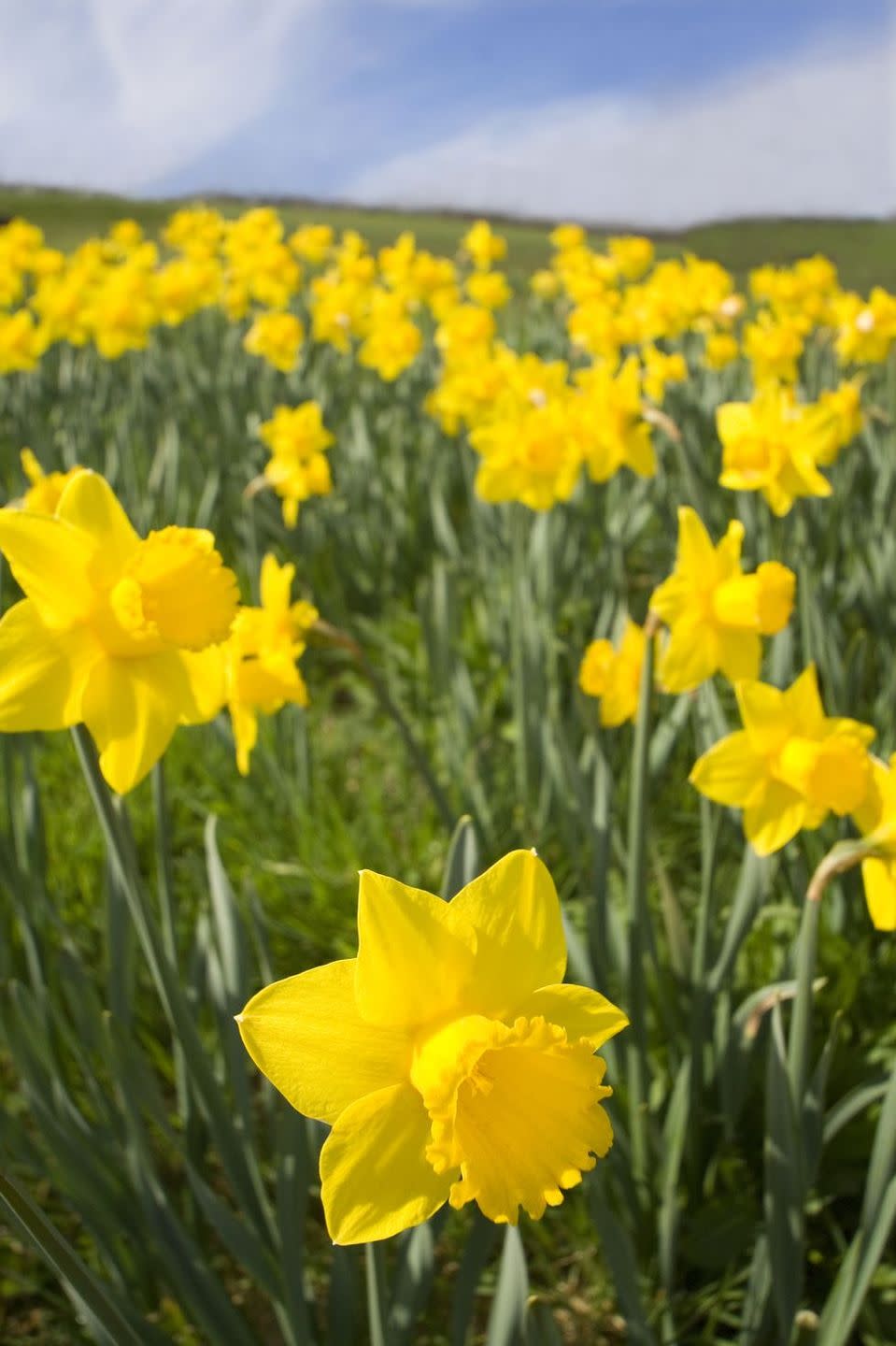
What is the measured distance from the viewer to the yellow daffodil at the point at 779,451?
1969mm

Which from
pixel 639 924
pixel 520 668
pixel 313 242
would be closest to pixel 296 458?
pixel 520 668

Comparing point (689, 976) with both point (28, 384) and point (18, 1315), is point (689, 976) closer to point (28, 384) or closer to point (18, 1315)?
point (18, 1315)

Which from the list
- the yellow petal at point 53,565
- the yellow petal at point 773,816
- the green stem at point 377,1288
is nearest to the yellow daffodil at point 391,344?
the yellow petal at point 773,816

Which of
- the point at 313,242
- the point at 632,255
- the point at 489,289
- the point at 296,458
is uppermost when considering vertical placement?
the point at 313,242

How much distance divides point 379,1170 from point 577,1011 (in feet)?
0.62

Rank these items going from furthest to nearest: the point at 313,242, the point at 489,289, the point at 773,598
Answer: the point at 313,242 < the point at 489,289 < the point at 773,598

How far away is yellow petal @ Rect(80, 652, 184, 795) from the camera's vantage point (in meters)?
1.08

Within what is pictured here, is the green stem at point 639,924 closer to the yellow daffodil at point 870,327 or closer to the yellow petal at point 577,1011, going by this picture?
the yellow petal at point 577,1011

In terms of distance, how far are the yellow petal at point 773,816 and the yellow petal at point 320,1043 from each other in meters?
0.72

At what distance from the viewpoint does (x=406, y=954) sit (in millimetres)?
765

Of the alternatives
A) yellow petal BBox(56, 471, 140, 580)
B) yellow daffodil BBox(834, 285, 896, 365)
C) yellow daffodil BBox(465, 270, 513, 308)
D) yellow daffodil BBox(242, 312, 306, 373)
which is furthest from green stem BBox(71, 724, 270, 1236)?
yellow daffodil BBox(465, 270, 513, 308)

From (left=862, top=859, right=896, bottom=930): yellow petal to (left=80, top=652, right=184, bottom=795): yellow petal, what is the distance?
2.58 ft

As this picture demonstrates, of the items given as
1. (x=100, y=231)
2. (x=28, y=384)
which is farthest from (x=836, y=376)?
(x=100, y=231)

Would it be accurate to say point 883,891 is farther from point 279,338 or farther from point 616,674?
point 279,338
